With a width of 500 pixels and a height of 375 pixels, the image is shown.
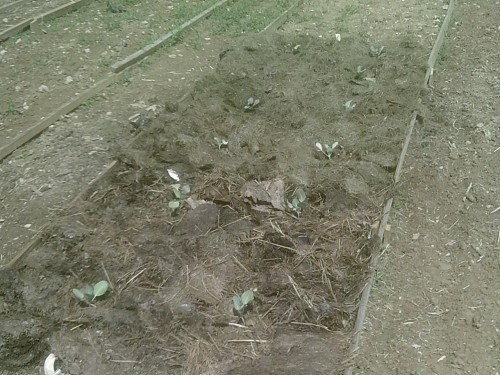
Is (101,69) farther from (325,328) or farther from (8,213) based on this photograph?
(325,328)

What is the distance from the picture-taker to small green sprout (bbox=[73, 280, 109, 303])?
10.3 feet

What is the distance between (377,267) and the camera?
351cm

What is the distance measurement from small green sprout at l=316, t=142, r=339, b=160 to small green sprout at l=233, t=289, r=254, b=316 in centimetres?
154

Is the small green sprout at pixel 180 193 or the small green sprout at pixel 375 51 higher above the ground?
the small green sprout at pixel 180 193

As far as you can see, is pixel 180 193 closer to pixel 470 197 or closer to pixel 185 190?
pixel 185 190

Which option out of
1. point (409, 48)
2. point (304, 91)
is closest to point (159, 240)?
point (304, 91)

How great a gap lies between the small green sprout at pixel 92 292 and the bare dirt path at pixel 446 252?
58.1 inches

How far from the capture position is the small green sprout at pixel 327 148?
4250 mm

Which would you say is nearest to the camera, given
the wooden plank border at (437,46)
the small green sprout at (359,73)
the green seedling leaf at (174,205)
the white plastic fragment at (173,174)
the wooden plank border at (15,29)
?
the green seedling leaf at (174,205)

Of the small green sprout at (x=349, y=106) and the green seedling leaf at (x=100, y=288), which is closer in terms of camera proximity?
the green seedling leaf at (x=100, y=288)

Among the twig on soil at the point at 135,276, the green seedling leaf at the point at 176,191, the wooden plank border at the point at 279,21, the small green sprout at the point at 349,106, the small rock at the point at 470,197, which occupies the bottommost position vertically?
the small rock at the point at 470,197

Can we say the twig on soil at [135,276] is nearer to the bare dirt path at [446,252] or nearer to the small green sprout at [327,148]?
the bare dirt path at [446,252]

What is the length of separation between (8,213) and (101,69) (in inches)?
85.7

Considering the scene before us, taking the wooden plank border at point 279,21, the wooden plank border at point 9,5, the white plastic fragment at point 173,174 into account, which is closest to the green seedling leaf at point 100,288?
the white plastic fragment at point 173,174
